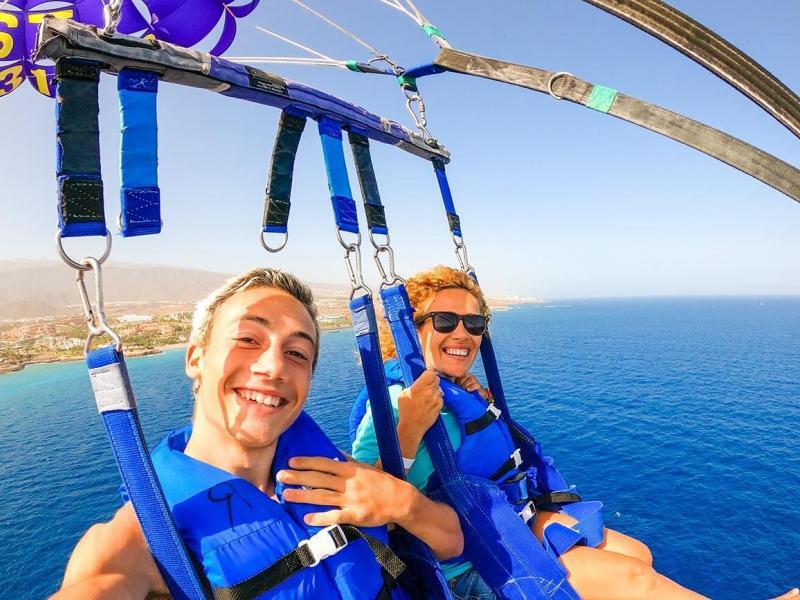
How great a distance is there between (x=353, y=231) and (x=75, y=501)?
32.2m

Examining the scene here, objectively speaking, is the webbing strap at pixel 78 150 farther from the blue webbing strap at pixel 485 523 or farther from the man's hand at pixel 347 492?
the blue webbing strap at pixel 485 523

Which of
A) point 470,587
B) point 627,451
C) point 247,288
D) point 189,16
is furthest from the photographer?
point 627,451

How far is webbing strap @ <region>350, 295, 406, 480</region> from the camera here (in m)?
2.26

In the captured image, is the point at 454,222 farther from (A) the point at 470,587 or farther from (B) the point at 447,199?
(A) the point at 470,587

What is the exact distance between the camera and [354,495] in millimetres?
1846

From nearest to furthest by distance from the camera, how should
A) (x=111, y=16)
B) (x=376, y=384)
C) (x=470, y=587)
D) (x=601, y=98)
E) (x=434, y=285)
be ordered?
1. (x=111, y=16)
2. (x=601, y=98)
3. (x=376, y=384)
4. (x=470, y=587)
5. (x=434, y=285)

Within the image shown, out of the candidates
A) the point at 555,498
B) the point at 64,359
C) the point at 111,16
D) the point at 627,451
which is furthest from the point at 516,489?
the point at 64,359

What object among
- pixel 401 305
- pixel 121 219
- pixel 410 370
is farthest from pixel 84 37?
pixel 410 370

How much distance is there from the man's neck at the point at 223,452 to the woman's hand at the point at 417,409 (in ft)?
3.38

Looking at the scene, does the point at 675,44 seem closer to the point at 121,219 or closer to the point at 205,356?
the point at 121,219

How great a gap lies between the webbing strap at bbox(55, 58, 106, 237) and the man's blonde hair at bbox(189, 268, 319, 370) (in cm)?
70

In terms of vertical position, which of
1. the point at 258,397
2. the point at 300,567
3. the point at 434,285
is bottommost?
the point at 300,567

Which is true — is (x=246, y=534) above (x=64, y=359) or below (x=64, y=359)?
above

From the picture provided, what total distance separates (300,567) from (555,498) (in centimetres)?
280
